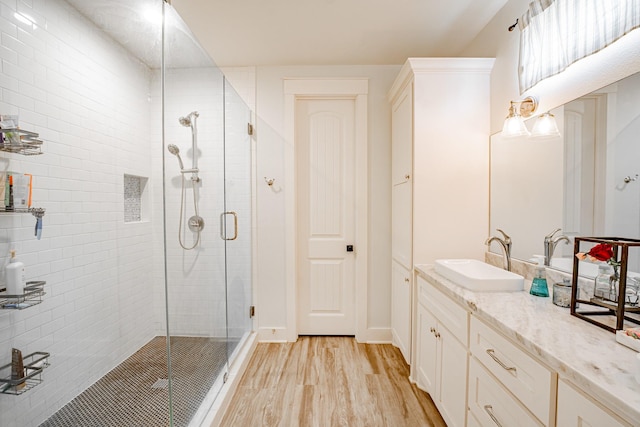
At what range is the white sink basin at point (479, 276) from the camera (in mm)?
1470

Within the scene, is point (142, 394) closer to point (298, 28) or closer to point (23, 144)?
point (23, 144)

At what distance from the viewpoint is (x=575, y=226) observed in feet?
4.57

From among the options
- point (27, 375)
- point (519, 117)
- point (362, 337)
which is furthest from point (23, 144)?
point (362, 337)

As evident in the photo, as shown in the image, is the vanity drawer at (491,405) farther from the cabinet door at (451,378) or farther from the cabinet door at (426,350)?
the cabinet door at (426,350)

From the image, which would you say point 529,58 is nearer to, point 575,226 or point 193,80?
point 575,226

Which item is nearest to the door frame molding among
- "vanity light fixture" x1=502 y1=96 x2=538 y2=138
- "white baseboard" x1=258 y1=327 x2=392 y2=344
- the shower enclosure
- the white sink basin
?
"white baseboard" x1=258 y1=327 x2=392 y2=344

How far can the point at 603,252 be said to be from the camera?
104cm

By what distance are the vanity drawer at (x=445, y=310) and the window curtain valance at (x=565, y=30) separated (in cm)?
128

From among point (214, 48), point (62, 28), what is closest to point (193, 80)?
point (62, 28)

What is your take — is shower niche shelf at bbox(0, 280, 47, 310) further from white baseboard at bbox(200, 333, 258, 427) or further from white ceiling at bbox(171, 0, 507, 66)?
white ceiling at bbox(171, 0, 507, 66)

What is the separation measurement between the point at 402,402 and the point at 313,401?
58 cm

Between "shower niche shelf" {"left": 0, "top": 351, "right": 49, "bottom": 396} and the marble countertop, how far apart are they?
1.90 metres

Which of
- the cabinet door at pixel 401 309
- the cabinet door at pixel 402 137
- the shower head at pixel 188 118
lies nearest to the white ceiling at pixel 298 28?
the shower head at pixel 188 118

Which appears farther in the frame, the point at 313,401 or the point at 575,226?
the point at 313,401
